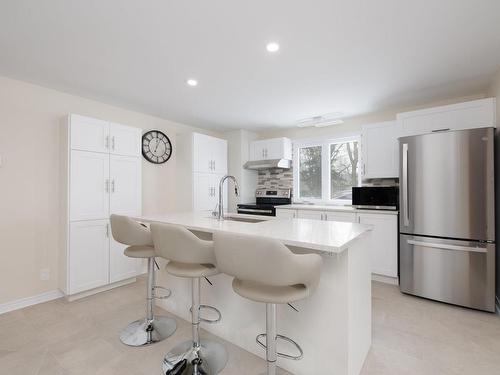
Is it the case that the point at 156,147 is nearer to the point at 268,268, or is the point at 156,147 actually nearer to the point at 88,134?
the point at 88,134

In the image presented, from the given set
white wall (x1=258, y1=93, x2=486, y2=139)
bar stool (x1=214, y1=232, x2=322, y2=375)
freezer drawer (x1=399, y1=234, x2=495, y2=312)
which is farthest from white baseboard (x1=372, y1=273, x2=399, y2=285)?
bar stool (x1=214, y1=232, x2=322, y2=375)

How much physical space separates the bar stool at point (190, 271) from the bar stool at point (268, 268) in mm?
245

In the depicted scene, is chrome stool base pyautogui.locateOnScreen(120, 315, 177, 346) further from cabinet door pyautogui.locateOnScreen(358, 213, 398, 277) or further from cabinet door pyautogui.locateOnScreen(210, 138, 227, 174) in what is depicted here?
cabinet door pyautogui.locateOnScreen(210, 138, 227, 174)

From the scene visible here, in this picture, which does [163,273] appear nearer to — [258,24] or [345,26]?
[258,24]

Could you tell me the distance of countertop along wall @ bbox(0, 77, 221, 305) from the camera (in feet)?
8.58

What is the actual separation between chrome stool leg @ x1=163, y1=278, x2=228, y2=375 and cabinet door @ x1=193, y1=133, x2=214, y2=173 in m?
2.70

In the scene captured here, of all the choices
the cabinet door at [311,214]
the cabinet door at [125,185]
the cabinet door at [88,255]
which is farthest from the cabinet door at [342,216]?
the cabinet door at [88,255]

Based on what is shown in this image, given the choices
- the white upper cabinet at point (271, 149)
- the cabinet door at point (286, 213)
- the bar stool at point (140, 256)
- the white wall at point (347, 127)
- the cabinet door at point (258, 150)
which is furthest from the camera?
the cabinet door at point (258, 150)

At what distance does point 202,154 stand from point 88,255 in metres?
2.21

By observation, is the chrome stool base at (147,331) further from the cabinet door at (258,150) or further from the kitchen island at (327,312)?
the cabinet door at (258,150)

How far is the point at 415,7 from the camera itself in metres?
1.64

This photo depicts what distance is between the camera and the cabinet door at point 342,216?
138 inches

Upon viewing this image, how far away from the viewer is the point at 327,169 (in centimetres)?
450

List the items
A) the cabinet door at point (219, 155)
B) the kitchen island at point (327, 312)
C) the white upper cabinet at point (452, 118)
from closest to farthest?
the kitchen island at point (327, 312), the white upper cabinet at point (452, 118), the cabinet door at point (219, 155)
